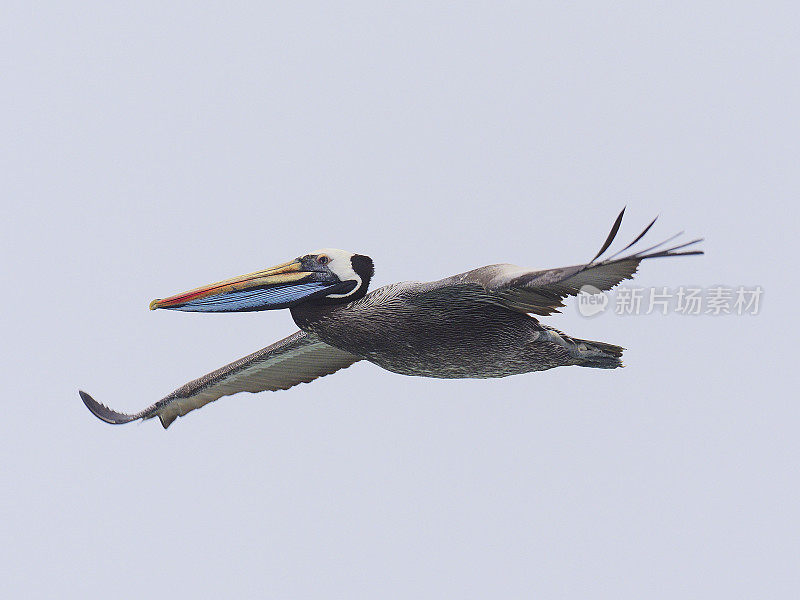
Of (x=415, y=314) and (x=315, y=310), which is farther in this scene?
(x=315, y=310)

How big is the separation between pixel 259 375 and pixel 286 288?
1.63 meters

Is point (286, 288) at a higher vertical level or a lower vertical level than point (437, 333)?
higher

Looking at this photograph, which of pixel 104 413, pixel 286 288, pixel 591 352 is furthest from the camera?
pixel 104 413

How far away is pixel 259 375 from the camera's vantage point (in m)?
10.5

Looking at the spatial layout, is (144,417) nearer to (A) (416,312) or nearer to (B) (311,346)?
(B) (311,346)

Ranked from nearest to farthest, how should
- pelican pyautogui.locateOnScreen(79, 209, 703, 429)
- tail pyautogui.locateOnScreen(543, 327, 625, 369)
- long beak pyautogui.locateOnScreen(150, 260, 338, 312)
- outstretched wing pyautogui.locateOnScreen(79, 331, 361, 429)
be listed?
1. pelican pyautogui.locateOnScreen(79, 209, 703, 429)
2. long beak pyautogui.locateOnScreen(150, 260, 338, 312)
3. tail pyautogui.locateOnScreen(543, 327, 625, 369)
4. outstretched wing pyautogui.locateOnScreen(79, 331, 361, 429)

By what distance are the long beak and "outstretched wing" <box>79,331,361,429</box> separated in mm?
928

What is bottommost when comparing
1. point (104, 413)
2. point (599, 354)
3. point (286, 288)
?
point (599, 354)

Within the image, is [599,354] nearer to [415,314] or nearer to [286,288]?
[415,314]

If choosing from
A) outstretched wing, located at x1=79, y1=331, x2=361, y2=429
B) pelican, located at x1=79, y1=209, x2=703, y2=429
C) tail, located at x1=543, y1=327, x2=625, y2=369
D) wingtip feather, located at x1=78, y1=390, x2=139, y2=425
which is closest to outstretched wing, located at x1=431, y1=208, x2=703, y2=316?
pelican, located at x1=79, y1=209, x2=703, y2=429

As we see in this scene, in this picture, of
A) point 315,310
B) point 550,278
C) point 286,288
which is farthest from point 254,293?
point 550,278

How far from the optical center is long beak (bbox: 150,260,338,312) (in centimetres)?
909

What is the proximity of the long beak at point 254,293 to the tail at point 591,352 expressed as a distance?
73.4 inches

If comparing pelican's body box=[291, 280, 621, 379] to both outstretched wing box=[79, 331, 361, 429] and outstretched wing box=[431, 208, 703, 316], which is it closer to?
outstretched wing box=[431, 208, 703, 316]
